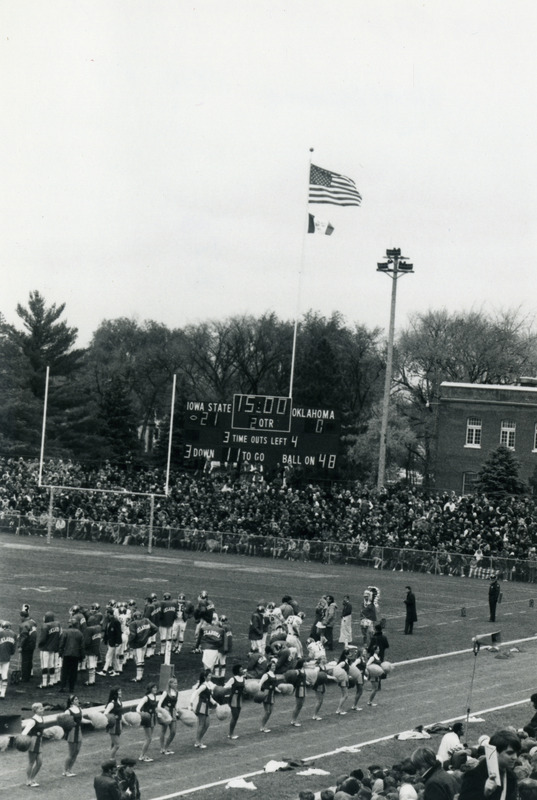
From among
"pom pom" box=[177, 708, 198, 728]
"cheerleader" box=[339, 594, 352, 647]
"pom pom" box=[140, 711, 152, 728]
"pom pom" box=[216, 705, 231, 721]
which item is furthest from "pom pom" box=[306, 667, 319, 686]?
"cheerleader" box=[339, 594, 352, 647]

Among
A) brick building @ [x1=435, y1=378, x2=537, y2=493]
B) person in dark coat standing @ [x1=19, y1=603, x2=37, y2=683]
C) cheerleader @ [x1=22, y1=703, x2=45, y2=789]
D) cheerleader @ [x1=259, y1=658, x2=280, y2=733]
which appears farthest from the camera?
brick building @ [x1=435, y1=378, x2=537, y2=493]

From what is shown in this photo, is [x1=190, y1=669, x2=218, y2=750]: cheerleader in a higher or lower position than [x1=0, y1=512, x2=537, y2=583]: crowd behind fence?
lower

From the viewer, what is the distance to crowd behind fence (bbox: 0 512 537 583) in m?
46.2

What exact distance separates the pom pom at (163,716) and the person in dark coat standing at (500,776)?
8225mm

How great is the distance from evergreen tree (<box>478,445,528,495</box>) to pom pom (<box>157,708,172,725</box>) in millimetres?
42361

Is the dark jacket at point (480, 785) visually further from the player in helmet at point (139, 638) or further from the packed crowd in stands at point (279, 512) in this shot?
the packed crowd in stands at point (279, 512)

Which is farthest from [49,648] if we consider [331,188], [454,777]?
[331,188]

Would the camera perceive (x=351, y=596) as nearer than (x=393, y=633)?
No

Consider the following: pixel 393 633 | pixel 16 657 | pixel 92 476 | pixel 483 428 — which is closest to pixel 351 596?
pixel 393 633

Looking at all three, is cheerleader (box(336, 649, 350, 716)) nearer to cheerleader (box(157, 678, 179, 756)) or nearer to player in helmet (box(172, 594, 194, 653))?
cheerleader (box(157, 678, 179, 756))

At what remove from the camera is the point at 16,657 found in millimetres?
25469

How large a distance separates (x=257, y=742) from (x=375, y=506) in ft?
112

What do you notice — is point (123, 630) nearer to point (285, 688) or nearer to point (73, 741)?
point (285, 688)

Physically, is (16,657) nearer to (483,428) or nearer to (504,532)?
(504,532)
